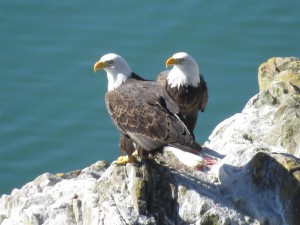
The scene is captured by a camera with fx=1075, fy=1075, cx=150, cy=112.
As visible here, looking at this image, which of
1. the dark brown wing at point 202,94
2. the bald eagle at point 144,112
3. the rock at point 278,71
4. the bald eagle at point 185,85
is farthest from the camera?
the rock at point 278,71

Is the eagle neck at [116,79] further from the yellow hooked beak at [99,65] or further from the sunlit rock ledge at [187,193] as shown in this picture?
the sunlit rock ledge at [187,193]

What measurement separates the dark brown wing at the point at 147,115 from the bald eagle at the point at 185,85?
335 mm

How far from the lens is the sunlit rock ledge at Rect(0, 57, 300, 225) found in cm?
1012

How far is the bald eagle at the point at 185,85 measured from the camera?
1155cm

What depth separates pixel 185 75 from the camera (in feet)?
38.0

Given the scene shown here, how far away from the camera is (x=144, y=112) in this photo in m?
10.8

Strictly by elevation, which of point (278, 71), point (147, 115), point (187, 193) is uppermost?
point (278, 71)

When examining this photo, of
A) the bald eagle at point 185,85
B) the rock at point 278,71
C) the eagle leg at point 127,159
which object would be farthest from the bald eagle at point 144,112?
the rock at point 278,71

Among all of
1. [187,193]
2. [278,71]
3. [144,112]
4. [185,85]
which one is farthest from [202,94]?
[278,71]

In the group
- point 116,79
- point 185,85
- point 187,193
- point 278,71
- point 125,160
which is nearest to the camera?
point 187,193

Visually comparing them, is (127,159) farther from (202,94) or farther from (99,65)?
(202,94)

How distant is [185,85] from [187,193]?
5.43 ft

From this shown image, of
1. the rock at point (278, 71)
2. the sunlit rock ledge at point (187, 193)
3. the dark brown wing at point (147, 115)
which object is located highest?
the rock at point (278, 71)

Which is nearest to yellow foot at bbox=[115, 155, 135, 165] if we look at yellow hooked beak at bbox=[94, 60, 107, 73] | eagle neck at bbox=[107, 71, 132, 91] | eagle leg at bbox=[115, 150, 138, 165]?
eagle leg at bbox=[115, 150, 138, 165]
